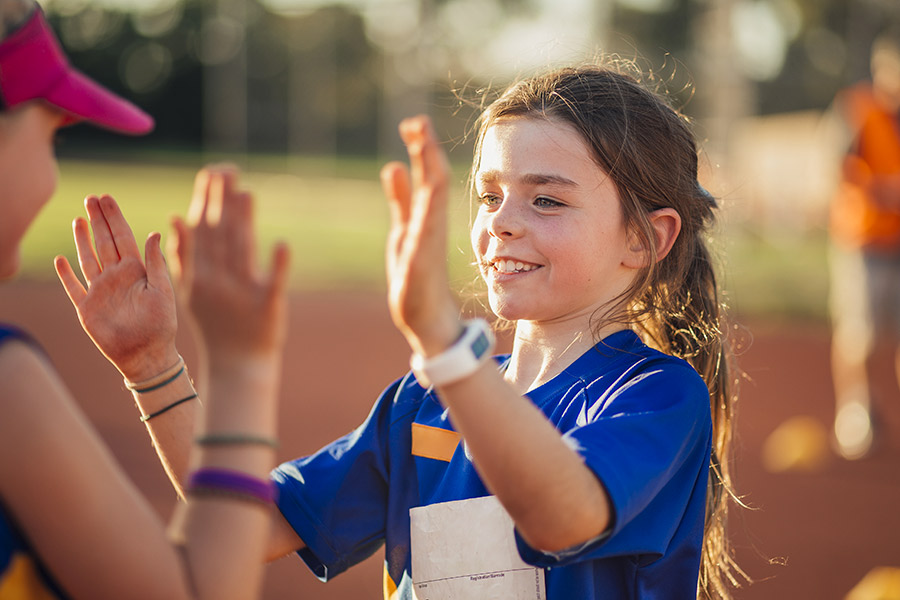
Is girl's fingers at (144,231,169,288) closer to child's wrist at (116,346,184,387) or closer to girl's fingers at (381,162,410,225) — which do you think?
child's wrist at (116,346,184,387)

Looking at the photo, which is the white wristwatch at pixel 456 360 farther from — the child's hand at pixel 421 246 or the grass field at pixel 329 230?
the grass field at pixel 329 230

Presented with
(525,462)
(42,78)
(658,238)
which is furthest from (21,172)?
(658,238)

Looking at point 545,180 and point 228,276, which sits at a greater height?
point 545,180

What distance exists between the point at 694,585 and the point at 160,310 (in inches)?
45.2

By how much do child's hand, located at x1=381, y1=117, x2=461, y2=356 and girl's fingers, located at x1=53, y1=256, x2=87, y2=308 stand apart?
2.61 feet

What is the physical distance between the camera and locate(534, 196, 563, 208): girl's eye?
196cm

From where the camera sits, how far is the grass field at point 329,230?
41.2 feet

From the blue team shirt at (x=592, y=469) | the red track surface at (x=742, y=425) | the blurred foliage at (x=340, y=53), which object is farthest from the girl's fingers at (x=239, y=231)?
the blurred foliage at (x=340, y=53)

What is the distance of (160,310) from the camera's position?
72.6 inches

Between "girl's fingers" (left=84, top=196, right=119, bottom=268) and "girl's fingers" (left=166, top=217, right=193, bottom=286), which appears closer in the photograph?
"girl's fingers" (left=166, top=217, right=193, bottom=286)

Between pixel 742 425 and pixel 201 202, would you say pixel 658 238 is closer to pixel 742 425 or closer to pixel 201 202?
pixel 201 202

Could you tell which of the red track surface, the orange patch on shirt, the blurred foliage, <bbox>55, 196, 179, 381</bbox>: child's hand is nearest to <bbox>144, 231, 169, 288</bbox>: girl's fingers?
<bbox>55, 196, 179, 381</bbox>: child's hand

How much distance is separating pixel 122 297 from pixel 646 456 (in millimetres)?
1042

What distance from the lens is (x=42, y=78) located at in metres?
1.31
